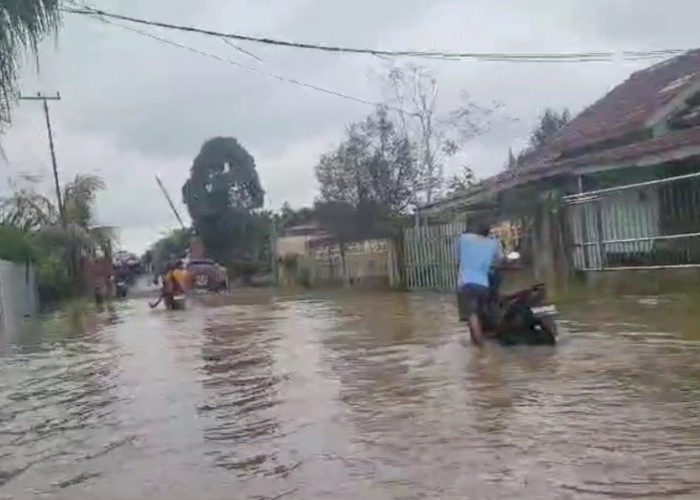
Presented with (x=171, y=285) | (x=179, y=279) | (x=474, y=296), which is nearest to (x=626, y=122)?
(x=179, y=279)

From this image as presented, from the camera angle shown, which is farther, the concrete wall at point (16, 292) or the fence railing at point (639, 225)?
the concrete wall at point (16, 292)

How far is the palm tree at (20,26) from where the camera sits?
7.81 meters

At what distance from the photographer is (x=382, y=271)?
32.2 metres

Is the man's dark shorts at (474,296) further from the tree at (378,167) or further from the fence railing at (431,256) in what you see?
the tree at (378,167)

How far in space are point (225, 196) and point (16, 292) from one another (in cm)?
3123

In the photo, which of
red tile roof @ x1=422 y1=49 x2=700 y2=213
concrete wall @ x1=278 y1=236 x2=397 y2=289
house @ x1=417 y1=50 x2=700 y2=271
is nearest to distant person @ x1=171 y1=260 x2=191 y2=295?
concrete wall @ x1=278 y1=236 x2=397 y2=289

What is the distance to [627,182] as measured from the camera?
22.1 m

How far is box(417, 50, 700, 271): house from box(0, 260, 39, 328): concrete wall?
1043 centimetres

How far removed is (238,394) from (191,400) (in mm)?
442

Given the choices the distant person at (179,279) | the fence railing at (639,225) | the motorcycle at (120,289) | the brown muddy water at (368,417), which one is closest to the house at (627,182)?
the fence railing at (639,225)

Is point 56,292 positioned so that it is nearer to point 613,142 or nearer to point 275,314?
point 275,314

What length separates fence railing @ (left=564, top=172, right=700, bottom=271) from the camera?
18047 millimetres

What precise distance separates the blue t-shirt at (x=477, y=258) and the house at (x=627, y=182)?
5865 millimetres

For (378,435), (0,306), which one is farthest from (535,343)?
(0,306)
